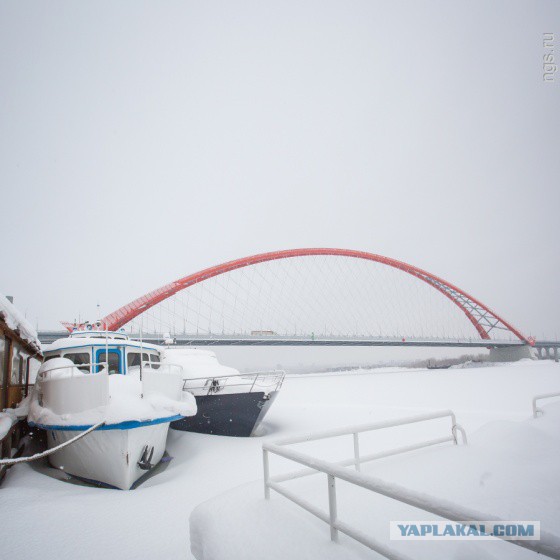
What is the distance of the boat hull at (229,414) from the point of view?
33.6 feet

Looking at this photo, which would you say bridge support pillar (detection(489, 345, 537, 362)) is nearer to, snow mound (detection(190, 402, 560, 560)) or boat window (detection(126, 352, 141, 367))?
snow mound (detection(190, 402, 560, 560))

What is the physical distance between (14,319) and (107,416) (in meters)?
3.55

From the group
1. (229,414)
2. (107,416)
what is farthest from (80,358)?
(229,414)

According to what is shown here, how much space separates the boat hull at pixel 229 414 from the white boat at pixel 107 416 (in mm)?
2062

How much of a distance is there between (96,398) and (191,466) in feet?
8.96

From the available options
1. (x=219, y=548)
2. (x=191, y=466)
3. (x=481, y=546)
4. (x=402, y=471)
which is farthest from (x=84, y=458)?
(x=481, y=546)

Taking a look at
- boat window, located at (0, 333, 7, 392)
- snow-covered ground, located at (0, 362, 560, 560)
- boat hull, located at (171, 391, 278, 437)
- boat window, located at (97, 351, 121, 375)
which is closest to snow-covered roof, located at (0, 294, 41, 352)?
boat window, located at (0, 333, 7, 392)

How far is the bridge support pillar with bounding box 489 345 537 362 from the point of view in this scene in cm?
5966

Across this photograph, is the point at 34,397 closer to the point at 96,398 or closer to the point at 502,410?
the point at 96,398

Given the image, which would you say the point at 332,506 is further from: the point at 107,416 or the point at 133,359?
the point at 133,359

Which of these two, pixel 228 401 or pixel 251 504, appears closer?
pixel 251 504

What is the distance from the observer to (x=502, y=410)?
13305 mm

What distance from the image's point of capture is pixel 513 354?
201 feet

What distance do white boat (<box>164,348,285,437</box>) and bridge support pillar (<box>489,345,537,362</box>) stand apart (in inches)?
2551
